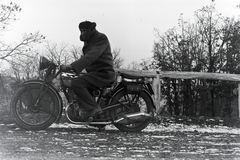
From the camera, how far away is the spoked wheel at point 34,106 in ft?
16.5

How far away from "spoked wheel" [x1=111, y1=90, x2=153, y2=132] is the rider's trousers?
50 cm

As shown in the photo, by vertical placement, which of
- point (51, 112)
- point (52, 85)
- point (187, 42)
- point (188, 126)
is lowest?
point (188, 126)

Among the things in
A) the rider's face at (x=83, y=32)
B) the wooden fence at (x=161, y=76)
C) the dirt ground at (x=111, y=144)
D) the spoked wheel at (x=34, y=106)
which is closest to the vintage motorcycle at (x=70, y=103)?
the spoked wheel at (x=34, y=106)

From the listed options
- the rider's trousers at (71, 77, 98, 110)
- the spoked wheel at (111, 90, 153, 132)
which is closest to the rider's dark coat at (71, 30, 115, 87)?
the rider's trousers at (71, 77, 98, 110)

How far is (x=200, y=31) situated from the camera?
22.1 metres

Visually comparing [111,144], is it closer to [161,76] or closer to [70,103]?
[70,103]

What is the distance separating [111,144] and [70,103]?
1.20 m

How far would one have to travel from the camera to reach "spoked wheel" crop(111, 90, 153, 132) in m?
5.44

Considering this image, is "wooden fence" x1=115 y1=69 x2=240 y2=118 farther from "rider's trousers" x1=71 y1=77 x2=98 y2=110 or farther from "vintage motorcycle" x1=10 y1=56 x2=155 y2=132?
"rider's trousers" x1=71 y1=77 x2=98 y2=110

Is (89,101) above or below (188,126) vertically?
above

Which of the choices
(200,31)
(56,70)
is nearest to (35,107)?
(56,70)

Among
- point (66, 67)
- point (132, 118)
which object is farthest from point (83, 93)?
point (132, 118)

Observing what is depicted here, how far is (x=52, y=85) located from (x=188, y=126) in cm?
274

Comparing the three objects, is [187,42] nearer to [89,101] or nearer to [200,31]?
[200,31]
